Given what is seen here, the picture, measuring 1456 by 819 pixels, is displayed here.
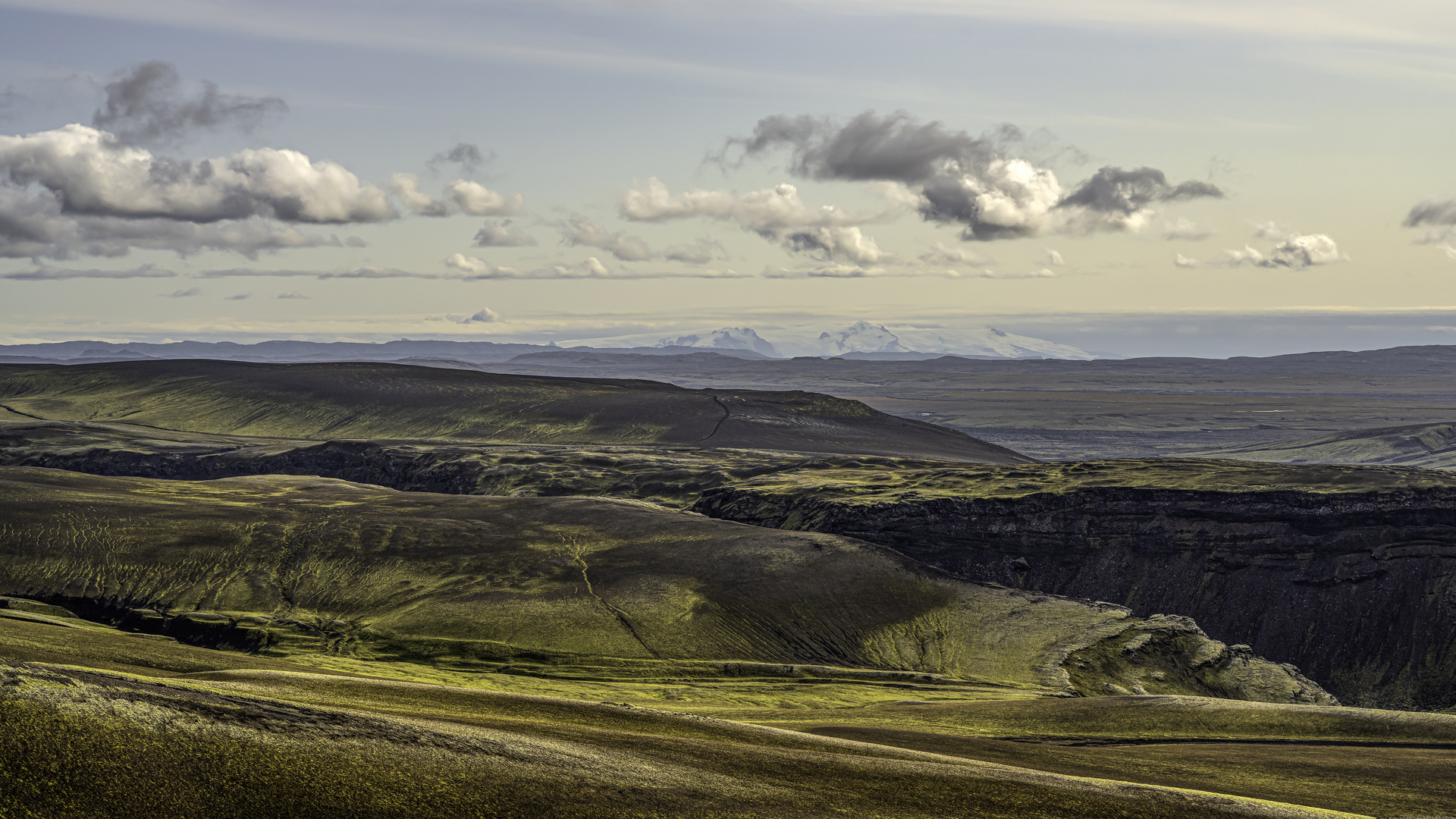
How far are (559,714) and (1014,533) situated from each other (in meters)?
115

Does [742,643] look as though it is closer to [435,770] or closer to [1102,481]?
[1102,481]

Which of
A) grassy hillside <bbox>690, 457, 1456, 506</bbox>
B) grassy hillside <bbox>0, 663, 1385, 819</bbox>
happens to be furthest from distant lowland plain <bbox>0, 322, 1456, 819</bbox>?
grassy hillside <bbox>690, 457, 1456, 506</bbox>

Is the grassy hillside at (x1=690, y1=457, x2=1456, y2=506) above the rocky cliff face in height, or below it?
above

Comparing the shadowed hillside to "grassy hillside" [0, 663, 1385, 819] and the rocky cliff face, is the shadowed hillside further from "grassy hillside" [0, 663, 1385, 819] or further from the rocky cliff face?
"grassy hillside" [0, 663, 1385, 819]

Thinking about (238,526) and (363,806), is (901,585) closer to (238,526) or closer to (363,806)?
(238,526)

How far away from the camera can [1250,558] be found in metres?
132

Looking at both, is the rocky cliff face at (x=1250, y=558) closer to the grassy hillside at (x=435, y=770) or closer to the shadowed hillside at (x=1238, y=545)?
the shadowed hillside at (x=1238, y=545)

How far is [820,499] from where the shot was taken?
15250cm

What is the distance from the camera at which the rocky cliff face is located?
382 feet

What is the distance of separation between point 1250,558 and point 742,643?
73.4m

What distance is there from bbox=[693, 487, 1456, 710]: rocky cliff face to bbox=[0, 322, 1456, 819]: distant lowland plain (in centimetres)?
41

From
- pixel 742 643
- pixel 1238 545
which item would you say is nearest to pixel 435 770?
pixel 742 643

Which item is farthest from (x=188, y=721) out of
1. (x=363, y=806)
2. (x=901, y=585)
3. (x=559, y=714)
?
(x=901, y=585)

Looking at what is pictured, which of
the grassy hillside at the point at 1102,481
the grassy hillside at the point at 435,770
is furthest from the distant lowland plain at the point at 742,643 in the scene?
the grassy hillside at the point at 1102,481
